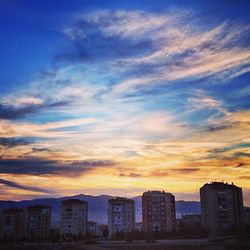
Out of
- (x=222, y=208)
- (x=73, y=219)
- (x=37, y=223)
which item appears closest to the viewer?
(x=222, y=208)

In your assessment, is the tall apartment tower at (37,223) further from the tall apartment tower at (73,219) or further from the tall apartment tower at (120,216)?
the tall apartment tower at (120,216)

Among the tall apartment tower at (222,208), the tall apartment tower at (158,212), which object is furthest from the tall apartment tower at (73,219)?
the tall apartment tower at (222,208)

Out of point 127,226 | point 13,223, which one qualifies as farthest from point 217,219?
point 13,223

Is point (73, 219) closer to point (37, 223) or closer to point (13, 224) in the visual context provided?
point (37, 223)

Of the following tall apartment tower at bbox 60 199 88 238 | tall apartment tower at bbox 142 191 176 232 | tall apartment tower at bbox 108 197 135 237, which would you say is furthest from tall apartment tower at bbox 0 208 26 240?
tall apartment tower at bbox 142 191 176 232

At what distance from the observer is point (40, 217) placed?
136375mm

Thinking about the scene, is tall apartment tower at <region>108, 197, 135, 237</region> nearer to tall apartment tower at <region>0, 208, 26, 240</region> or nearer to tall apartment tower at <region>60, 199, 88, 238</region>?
tall apartment tower at <region>60, 199, 88, 238</region>

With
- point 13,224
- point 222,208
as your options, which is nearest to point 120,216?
point 222,208

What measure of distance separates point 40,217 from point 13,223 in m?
9.94

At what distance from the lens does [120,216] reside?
125 metres

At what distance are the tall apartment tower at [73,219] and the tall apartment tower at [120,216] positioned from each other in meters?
15.9

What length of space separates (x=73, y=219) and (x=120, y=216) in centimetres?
2078

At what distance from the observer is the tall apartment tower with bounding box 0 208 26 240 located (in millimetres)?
134375

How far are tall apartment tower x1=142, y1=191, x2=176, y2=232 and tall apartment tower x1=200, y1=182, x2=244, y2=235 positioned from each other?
11.4 metres
